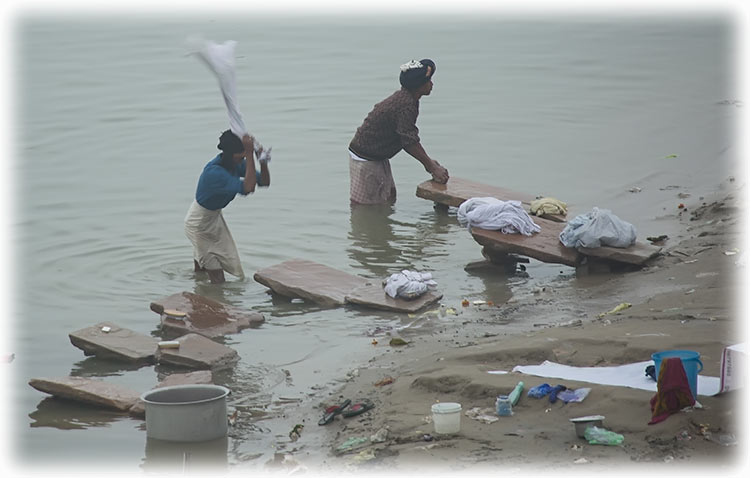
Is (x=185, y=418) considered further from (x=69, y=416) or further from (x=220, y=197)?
(x=220, y=197)

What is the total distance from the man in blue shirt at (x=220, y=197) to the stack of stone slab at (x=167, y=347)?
3.09 ft

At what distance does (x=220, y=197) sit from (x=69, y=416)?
319 centimetres

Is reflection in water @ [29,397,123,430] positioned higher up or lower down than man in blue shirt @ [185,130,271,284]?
lower down

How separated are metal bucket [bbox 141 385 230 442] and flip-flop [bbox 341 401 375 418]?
781 mm

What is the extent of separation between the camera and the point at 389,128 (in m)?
12.5

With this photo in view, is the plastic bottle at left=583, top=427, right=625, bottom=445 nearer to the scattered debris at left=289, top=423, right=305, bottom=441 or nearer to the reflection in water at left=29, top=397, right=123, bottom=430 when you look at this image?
the scattered debris at left=289, top=423, right=305, bottom=441

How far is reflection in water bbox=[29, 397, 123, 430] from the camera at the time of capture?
6891mm

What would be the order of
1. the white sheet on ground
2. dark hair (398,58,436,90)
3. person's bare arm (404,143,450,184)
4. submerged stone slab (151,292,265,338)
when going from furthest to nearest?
person's bare arm (404,143,450,184)
dark hair (398,58,436,90)
submerged stone slab (151,292,265,338)
the white sheet on ground

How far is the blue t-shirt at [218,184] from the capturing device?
31.6 ft

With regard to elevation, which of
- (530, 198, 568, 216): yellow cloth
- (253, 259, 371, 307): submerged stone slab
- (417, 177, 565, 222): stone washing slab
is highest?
(417, 177, 565, 222): stone washing slab

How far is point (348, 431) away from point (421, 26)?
22.0m

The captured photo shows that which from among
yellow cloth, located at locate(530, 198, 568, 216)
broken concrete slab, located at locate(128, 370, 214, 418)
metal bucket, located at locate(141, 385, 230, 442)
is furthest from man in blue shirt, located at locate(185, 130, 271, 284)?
metal bucket, located at locate(141, 385, 230, 442)

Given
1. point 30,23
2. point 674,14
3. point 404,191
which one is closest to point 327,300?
point 404,191

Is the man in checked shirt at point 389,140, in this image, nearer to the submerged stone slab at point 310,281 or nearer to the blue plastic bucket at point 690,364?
the submerged stone slab at point 310,281
